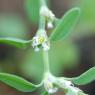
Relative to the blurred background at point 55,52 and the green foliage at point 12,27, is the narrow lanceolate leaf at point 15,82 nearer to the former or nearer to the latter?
the blurred background at point 55,52

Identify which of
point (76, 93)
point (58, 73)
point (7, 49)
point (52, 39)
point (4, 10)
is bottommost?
point (76, 93)

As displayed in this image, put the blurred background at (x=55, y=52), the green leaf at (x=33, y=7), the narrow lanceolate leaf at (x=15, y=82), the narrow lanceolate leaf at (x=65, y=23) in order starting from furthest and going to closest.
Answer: the blurred background at (x=55, y=52) → the green leaf at (x=33, y=7) → the narrow lanceolate leaf at (x=65, y=23) → the narrow lanceolate leaf at (x=15, y=82)

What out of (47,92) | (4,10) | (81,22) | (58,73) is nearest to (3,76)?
(47,92)

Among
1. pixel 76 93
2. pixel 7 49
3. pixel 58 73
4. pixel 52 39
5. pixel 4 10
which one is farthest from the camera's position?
pixel 4 10

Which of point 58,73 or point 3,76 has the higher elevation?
point 58,73

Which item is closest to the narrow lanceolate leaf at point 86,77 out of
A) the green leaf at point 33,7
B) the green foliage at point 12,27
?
the green leaf at point 33,7

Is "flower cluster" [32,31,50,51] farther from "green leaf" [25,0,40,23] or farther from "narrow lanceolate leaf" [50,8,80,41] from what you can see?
"green leaf" [25,0,40,23]

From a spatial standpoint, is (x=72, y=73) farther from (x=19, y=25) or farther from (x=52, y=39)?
(x=52, y=39)
